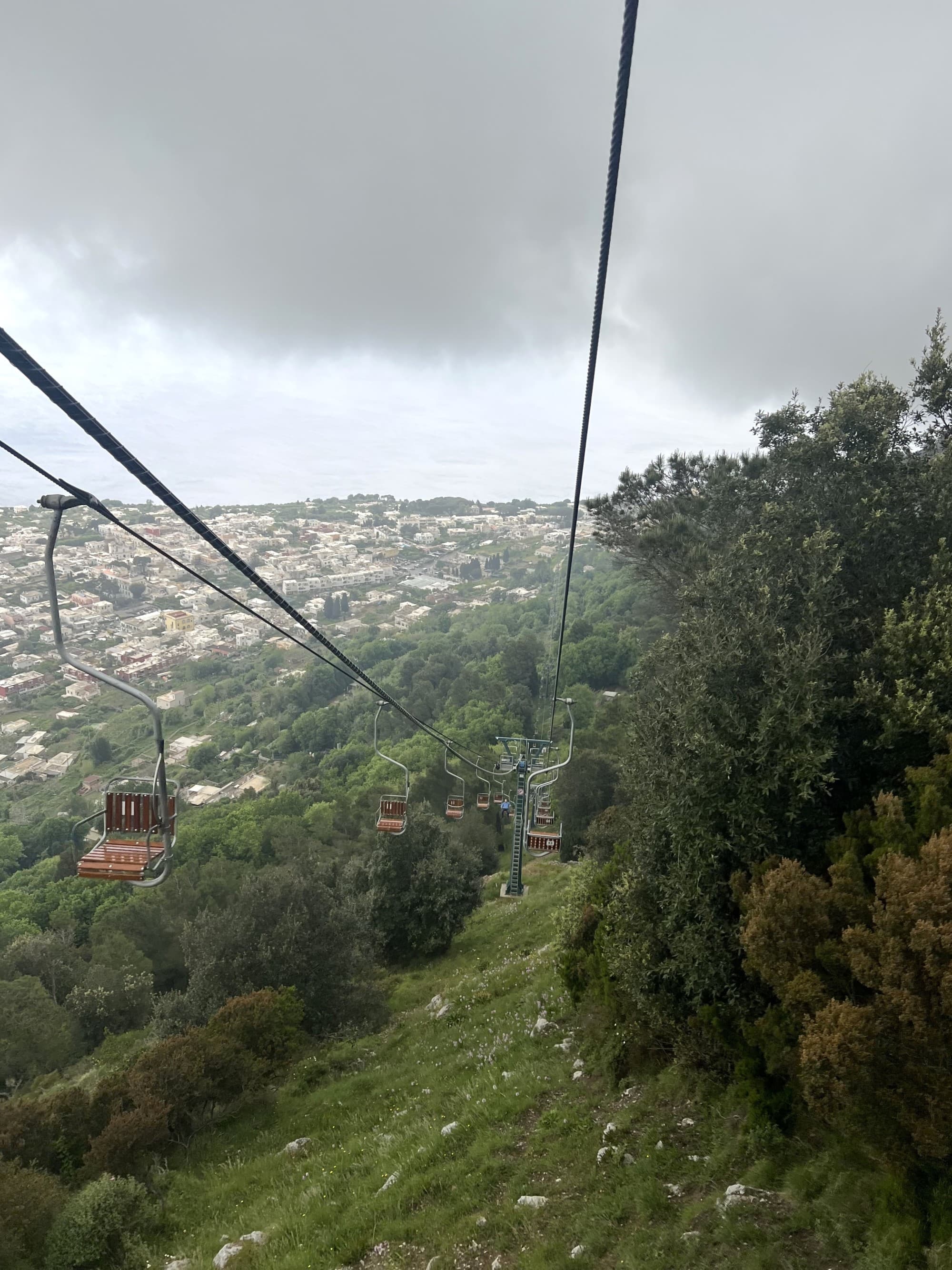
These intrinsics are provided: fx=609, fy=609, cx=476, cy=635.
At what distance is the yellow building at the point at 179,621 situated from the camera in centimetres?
9225

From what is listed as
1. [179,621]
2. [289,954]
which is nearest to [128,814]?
[289,954]

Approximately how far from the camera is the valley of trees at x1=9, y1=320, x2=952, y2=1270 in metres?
4.39

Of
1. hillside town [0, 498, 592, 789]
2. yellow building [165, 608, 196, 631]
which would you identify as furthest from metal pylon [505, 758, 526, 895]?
yellow building [165, 608, 196, 631]

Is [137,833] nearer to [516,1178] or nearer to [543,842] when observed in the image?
[516,1178]

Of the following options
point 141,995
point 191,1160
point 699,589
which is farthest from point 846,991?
point 141,995

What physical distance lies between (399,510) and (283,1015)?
184 metres

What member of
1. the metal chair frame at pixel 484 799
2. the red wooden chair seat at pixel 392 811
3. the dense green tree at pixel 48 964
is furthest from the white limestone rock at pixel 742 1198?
the dense green tree at pixel 48 964

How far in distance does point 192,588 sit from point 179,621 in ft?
74.8

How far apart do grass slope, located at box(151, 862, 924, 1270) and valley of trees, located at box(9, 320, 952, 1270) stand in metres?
0.36

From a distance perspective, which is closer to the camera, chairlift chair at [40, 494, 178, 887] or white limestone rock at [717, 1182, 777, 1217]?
white limestone rock at [717, 1182, 777, 1217]

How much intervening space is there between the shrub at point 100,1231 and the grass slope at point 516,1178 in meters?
0.34

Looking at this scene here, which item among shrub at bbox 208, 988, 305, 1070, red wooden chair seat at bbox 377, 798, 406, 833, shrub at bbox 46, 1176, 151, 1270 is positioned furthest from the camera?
red wooden chair seat at bbox 377, 798, 406, 833

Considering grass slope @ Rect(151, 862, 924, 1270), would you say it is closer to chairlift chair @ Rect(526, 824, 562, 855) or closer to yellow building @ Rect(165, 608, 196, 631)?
chairlift chair @ Rect(526, 824, 562, 855)

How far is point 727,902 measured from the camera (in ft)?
21.7
